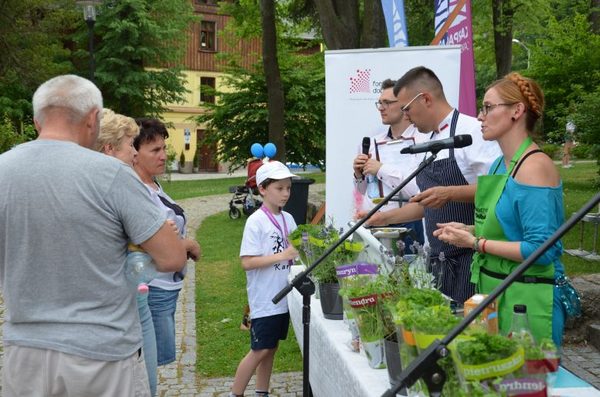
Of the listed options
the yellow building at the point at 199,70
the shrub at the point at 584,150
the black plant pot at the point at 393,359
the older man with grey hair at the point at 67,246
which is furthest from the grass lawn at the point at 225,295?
the yellow building at the point at 199,70

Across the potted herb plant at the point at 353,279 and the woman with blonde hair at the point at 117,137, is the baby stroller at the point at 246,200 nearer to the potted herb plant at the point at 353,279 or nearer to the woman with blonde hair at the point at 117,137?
the woman with blonde hair at the point at 117,137

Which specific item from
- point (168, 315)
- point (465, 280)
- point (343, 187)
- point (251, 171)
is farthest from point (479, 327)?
point (251, 171)

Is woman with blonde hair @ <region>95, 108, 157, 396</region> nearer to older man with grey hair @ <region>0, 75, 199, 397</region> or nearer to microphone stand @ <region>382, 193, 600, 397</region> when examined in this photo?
older man with grey hair @ <region>0, 75, 199, 397</region>

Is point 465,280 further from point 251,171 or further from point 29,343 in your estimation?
point 251,171

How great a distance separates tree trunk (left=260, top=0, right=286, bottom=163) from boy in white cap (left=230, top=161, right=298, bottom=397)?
10151 millimetres

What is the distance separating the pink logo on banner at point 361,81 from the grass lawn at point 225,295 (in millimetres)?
2449

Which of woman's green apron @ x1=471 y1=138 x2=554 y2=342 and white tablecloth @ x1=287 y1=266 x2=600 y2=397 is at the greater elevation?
woman's green apron @ x1=471 y1=138 x2=554 y2=342

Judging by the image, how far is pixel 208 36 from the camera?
47969 mm

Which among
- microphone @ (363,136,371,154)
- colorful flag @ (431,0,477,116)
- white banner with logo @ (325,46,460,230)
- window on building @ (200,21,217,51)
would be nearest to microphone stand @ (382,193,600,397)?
microphone @ (363,136,371,154)

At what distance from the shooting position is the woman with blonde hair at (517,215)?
2.88m

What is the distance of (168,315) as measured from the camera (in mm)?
4090

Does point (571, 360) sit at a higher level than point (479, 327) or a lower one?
lower

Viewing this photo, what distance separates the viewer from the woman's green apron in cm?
290

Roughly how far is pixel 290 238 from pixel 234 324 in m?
3.38
